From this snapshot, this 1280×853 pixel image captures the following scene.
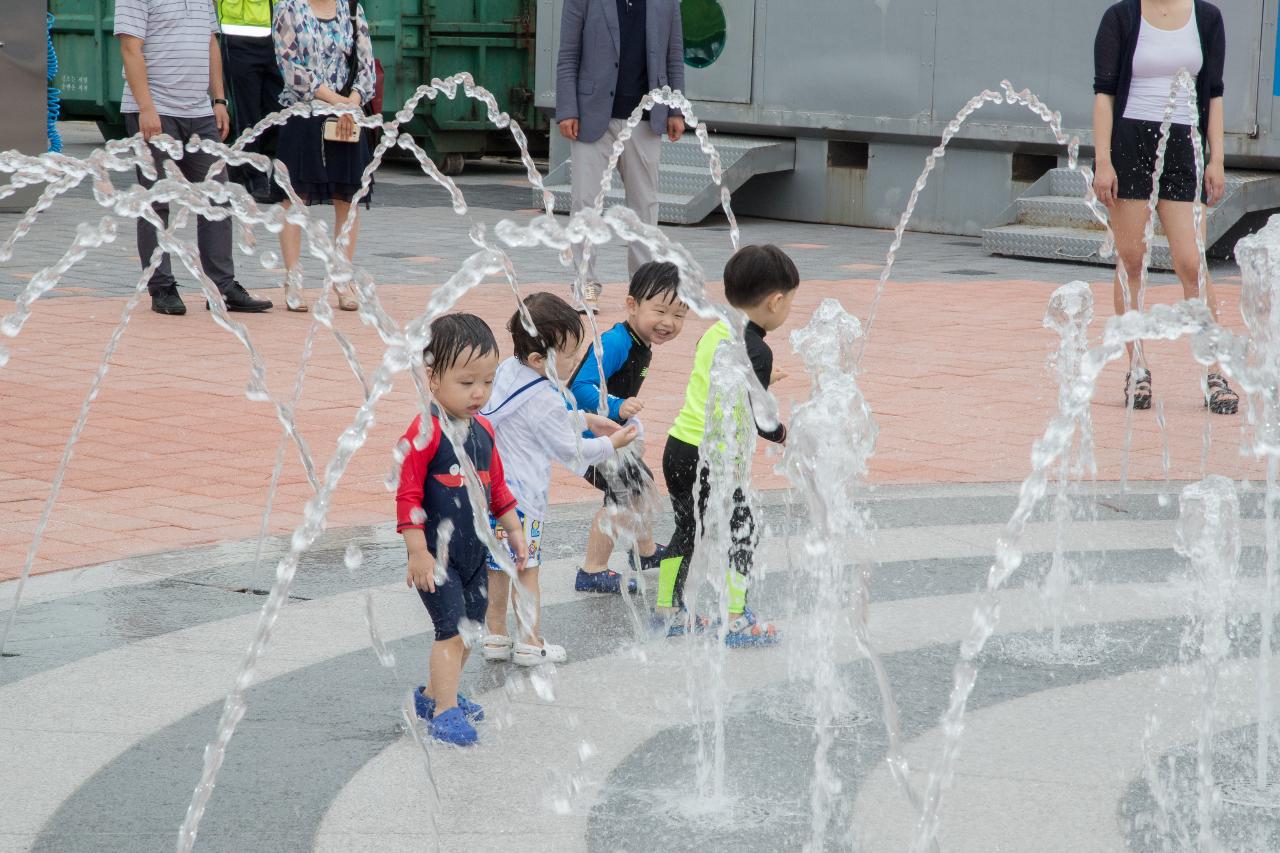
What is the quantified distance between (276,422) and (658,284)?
2.36 m

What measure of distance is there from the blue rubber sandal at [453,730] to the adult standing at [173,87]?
5.12m

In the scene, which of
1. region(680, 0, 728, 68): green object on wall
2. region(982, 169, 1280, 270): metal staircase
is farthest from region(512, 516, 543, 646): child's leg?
region(680, 0, 728, 68): green object on wall

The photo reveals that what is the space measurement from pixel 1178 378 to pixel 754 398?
13.6 ft

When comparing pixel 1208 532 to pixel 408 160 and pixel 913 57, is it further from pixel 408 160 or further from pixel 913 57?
pixel 408 160

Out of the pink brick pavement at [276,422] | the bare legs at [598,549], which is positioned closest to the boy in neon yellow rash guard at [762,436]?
the bare legs at [598,549]

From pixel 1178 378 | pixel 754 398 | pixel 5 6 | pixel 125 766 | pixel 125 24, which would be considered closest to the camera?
pixel 125 766

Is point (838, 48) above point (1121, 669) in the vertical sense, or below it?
above

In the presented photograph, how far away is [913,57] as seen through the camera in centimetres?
1274

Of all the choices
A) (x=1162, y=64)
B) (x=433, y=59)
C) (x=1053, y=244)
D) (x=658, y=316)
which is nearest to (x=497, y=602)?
(x=658, y=316)

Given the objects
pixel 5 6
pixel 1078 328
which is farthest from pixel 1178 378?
pixel 5 6

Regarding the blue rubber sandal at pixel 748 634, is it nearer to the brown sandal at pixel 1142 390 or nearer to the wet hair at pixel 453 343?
the wet hair at pixel 453 343

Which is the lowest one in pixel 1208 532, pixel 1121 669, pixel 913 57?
pixel 1121 669

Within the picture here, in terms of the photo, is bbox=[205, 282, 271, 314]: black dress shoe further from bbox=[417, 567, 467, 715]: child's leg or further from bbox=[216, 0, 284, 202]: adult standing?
bbox=[417, 567, 467, 715]: child's leg

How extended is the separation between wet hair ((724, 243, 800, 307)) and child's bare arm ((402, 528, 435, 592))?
1129mm
